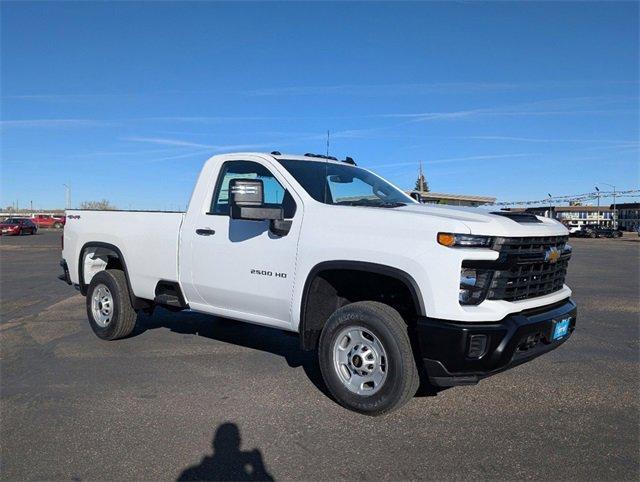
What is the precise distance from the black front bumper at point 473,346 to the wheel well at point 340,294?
1.77 ft

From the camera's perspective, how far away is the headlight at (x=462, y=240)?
12.4ft

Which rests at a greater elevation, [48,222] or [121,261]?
[121,261]

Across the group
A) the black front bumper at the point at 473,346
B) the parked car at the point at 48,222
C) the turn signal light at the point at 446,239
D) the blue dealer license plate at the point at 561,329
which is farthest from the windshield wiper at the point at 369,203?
the parked car at the point at 48,222

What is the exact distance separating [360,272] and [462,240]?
973 millimetres

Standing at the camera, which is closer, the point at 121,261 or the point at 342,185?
the point at 342,185

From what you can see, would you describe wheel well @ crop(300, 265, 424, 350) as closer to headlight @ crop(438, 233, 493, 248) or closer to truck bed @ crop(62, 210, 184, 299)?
headlight @ crop(438, 233, 493, 248)

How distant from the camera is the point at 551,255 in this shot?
435cm

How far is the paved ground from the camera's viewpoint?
342 cm

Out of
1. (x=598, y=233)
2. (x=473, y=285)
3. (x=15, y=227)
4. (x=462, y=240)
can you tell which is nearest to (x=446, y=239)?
(x=462, y=240)

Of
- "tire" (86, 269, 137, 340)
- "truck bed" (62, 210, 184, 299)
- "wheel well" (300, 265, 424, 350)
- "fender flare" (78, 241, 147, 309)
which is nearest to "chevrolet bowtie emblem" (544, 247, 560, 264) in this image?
"wheel well" (300, 265, 424, 350)

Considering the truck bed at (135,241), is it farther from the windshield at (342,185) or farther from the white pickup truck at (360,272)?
the windshield at (342,185)

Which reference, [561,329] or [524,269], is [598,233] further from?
[524,269]

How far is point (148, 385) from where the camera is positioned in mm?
4984

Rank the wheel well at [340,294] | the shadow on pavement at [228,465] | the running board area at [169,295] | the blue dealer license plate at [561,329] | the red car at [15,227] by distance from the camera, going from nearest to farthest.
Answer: the shadow on pavement at [228,465] < the blue dealer license plate at [561,329] < the wheel well at [340,294] < the running board area at [169,295] < the red car at [15,227]
